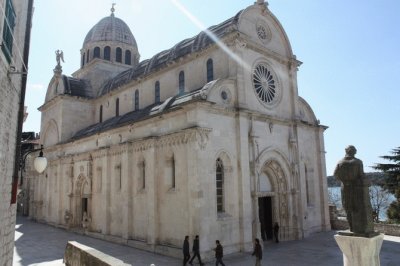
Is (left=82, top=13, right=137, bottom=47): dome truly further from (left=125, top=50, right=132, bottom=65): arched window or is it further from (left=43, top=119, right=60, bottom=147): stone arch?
(left=43, top=119, right=60, bottom=147): stone arch

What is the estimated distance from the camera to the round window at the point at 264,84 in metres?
21.3

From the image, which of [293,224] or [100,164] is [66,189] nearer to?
[100,164]

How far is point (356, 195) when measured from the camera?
7.24 m

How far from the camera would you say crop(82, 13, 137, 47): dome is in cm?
3575

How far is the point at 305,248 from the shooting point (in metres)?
18.5

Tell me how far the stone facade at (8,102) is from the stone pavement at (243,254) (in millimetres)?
8119

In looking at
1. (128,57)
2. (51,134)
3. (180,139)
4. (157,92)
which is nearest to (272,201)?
(180,139)

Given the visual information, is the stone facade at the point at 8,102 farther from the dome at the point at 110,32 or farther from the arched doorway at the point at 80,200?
the dome at the point at 110,32

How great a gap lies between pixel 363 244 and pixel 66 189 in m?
26.8

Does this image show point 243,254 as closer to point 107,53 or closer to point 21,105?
point 21,105

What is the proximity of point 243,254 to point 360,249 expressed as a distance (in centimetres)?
1112

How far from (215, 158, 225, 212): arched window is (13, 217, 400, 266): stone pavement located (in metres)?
2.52

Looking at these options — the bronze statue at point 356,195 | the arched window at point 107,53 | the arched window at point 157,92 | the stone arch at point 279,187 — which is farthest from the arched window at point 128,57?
the bronze statue at point 356,195

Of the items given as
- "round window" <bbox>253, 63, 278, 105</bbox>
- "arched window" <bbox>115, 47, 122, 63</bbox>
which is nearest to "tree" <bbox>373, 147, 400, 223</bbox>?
"round window" <bbox>253, 63, 278, 105</bbox>
